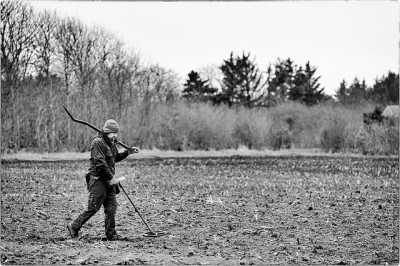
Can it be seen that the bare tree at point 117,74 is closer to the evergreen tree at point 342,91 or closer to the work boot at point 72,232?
the work boot at point 72,232

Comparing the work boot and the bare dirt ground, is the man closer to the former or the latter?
the work boot

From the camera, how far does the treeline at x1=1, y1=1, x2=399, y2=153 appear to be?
32.4m

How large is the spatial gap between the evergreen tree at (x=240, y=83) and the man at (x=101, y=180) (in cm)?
5305

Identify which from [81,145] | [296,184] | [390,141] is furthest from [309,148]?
[296,184]

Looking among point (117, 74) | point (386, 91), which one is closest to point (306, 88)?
point (386, 91)

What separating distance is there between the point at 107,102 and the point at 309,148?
17.8m

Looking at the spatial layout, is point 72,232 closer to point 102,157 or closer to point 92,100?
point 102,157

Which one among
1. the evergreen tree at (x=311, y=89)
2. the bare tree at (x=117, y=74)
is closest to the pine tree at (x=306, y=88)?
the evergreen tree at (x=311, y=89)

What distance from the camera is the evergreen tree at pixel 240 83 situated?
61969 mm

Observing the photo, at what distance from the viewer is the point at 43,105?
114 feet

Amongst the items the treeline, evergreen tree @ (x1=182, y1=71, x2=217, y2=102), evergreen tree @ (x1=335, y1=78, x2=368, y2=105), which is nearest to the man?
the treeline

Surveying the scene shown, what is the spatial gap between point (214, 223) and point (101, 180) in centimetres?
241

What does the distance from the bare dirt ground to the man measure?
0.84ft

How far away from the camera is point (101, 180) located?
28.5ft
